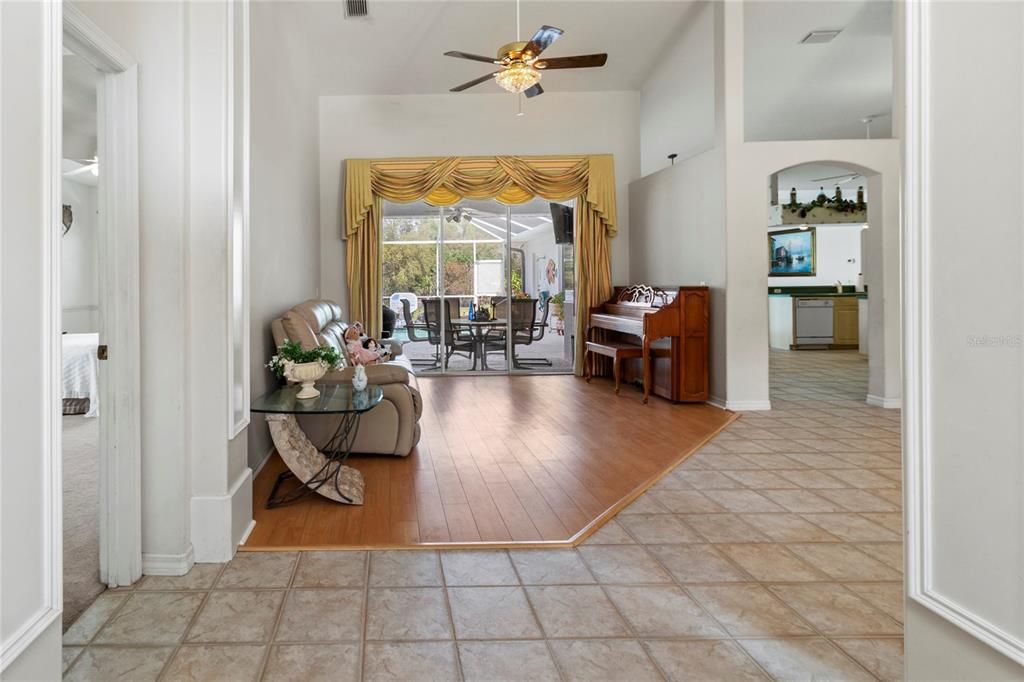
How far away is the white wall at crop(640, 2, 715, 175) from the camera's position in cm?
578

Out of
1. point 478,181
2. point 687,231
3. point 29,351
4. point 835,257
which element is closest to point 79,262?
point 478,181

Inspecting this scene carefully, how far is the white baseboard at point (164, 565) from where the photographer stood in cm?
218

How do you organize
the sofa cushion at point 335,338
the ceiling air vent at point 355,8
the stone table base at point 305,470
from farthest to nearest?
the ceiling air vent at point 355,8
the sofa cushion at point 335,338
the stone table base at point 305,470

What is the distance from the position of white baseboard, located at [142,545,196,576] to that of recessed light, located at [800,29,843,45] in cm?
647

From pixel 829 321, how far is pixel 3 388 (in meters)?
11.4

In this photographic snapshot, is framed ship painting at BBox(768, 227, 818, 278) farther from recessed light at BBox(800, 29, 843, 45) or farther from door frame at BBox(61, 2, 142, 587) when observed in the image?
door frame at BBox(61, 2, 142, 587)

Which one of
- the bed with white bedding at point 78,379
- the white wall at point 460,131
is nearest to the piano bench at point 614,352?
the white wall at point 460,131

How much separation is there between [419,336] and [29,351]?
6.56m

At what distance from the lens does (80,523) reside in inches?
108

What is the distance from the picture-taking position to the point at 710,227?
546 cm

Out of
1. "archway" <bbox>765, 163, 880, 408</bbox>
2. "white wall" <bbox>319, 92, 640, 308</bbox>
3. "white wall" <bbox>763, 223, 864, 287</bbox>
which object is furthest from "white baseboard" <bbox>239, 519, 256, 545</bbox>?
"white wall" <bbox>763, 223, 864, 287</bbox>

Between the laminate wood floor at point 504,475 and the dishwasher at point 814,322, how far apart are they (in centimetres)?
603

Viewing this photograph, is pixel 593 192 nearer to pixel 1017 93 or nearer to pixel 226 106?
pixel 226 106

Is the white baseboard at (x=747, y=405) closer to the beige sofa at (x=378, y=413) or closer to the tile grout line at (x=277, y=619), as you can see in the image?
the beige sofa at (x=378, y=413)
